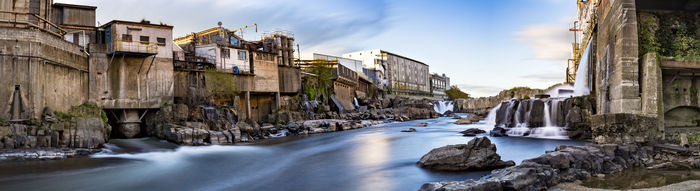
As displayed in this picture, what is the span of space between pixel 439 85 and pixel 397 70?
35728 mm

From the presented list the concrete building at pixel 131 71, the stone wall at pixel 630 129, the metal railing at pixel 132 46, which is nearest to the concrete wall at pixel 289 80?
the concrete building at pixel 131 71

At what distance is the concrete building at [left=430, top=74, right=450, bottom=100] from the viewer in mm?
118369

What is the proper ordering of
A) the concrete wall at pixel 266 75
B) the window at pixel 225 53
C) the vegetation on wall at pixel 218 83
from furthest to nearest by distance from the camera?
the concrete wall at pixel 266 75, the window at pixel 225 53, the vegetation on wall at pixel 218 83

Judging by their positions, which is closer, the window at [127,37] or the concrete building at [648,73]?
the concrete building at [648,73]

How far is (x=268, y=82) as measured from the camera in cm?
3978

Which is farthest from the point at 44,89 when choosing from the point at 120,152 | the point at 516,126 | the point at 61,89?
the point at 516,126

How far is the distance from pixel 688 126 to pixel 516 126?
913 centimetres

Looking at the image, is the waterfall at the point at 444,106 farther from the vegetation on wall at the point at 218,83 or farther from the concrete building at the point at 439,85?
the vegetation on wall at the point at 218,83

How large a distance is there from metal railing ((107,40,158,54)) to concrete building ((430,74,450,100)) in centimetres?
9416

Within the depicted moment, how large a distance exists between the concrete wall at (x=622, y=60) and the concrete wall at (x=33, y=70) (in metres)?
27.4

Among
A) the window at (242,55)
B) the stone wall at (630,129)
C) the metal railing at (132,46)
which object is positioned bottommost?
the stone wall at (630,129)

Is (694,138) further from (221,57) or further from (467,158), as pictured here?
(221,57)

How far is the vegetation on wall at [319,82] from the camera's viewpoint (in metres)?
45.5

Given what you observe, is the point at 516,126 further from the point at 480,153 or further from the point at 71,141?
the point at 71,141
